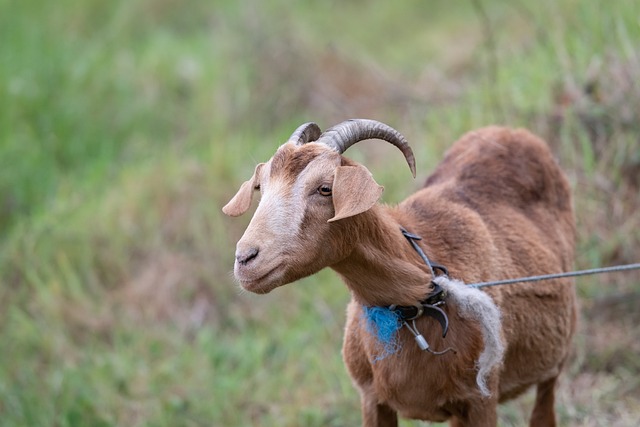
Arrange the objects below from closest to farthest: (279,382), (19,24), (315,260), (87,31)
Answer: (315,260) < (279,382) < (19,24) < (87,31)

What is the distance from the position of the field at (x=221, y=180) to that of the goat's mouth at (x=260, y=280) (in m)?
2.80

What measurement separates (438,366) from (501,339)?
34 cm

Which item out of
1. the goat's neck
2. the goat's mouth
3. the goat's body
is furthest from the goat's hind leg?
the goat's mouth

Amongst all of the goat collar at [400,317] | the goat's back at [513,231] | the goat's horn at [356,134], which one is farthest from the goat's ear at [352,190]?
the goat's back at [513,231]

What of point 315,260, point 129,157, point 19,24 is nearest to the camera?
point 315,260

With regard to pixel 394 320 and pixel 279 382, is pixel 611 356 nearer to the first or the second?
pixel 279 382

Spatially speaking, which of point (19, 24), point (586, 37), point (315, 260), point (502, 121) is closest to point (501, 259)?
point (315, 260)

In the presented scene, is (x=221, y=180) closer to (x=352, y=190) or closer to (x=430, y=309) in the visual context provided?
(x=430, y=309)

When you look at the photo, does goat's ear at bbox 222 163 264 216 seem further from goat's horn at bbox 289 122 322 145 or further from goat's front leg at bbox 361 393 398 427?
goat's front leg at bbox 361 393 398 427

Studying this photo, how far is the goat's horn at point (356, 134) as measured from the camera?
3936 mm

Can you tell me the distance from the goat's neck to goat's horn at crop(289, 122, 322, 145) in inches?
15.6

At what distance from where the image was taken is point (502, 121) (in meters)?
7.79

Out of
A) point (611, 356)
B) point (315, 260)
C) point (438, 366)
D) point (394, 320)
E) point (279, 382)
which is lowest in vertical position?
point (611, 356)

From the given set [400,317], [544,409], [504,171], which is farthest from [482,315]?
[544,409]
